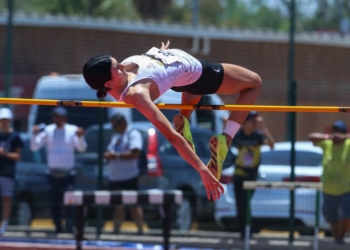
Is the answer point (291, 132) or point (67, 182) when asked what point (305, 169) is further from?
point (67, 182)

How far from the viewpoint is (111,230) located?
11.2m

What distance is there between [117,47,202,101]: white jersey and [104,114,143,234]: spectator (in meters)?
4.20

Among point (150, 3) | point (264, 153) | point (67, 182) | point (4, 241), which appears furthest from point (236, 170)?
point (150, 3)

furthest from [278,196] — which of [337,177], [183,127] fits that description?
[183,127]

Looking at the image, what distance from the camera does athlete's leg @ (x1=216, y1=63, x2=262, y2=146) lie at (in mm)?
6887

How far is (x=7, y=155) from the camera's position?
36.1ft

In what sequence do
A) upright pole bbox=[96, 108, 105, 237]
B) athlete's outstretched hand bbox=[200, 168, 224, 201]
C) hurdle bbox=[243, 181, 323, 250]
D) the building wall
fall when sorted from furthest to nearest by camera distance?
1. the building wall
2. upright pole bbox=[96, 108, 105, 237]
3. hurdle bbox=[243, 181, 323, 250]
4. athlete's outstretched hand bbox=[200, 168, 224, 201]

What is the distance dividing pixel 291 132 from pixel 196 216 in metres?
1.79

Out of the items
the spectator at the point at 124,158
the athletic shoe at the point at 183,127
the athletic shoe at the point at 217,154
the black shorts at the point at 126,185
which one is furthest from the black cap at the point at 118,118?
the athletic shoe at the point at 217,154

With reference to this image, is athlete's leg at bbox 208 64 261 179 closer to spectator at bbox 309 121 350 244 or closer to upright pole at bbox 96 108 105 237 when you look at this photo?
spectator at bbox 309 121 350 244

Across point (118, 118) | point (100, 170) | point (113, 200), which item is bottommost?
point (113, 200)

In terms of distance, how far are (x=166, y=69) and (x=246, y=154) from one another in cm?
438

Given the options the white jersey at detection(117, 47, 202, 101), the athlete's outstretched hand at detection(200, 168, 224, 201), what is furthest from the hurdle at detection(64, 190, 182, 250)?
the athlete's outstretched hand at detection(200, 168, 224, 201)

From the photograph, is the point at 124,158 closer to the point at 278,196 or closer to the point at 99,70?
the point at 278,196
